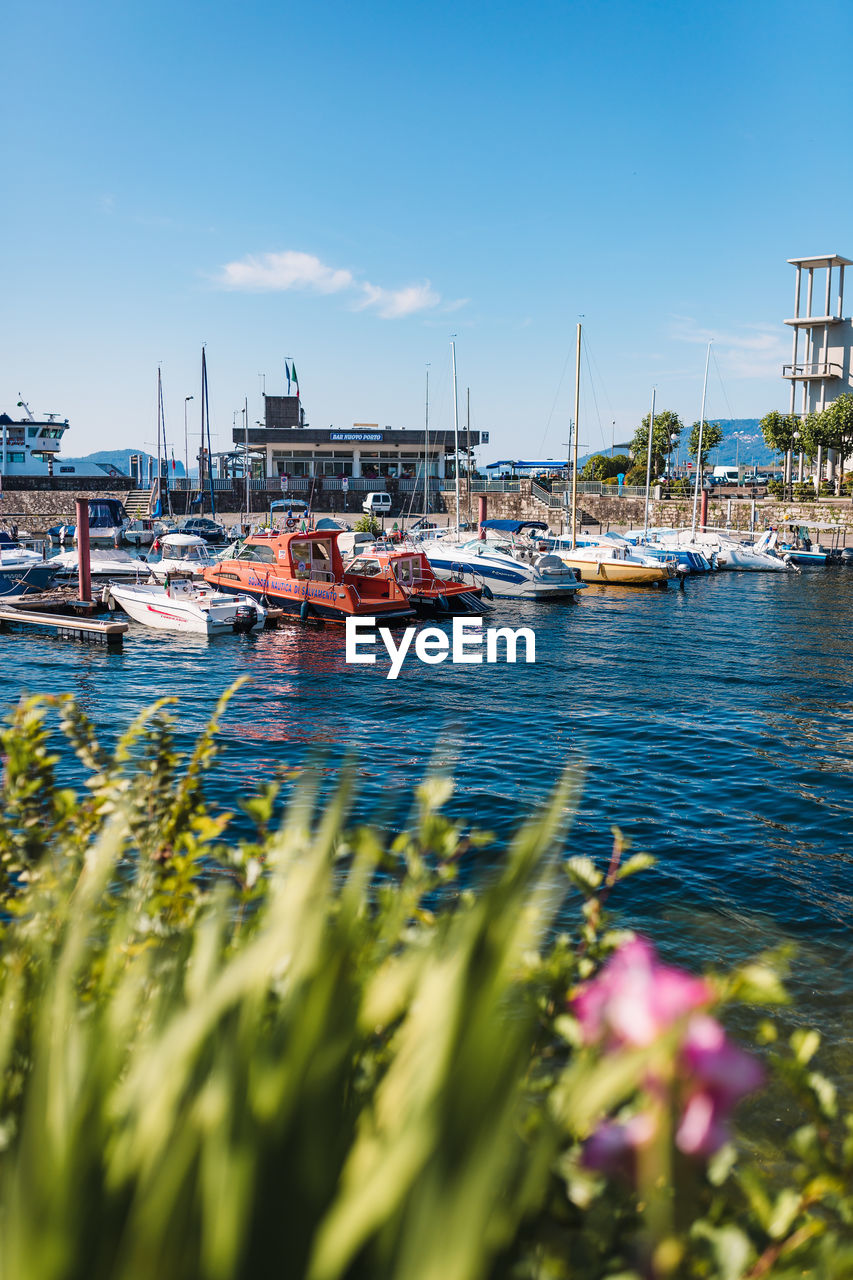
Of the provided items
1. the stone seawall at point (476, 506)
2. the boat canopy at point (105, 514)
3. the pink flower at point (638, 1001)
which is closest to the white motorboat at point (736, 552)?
the stone seawall at point (476, 506)

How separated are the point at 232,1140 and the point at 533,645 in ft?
79.0

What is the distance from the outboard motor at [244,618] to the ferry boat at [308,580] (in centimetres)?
190

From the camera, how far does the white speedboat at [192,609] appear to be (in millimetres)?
25562

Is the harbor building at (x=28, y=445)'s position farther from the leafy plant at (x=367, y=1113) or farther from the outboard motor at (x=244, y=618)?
the leafy plant at (x=367, y=1113)

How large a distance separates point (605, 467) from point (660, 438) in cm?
1285

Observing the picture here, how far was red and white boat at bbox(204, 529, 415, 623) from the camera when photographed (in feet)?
90.0

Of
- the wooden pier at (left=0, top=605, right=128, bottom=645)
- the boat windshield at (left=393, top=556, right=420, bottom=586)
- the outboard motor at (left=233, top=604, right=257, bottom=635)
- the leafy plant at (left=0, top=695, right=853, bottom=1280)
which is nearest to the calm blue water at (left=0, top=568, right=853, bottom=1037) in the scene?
the wooden pier at (left=0, top=605, right=128, bottom=645)

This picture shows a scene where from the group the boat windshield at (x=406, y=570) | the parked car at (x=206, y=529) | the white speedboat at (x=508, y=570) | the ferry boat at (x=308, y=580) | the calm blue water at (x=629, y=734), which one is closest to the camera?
the calm blue water at (x=629, y=734)

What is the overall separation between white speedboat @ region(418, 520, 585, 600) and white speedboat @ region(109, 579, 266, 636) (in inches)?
401

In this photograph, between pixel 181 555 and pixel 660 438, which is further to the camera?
pixel 660 438

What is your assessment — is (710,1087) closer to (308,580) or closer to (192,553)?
(308,580)

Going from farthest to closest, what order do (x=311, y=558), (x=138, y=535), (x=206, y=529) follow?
1. (x=138, y=535)
2. (x=206, y=529)
3. (x=311, y=558)

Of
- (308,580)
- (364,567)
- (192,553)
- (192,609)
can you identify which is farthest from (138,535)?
(192,609)

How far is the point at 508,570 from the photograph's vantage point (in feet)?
116
